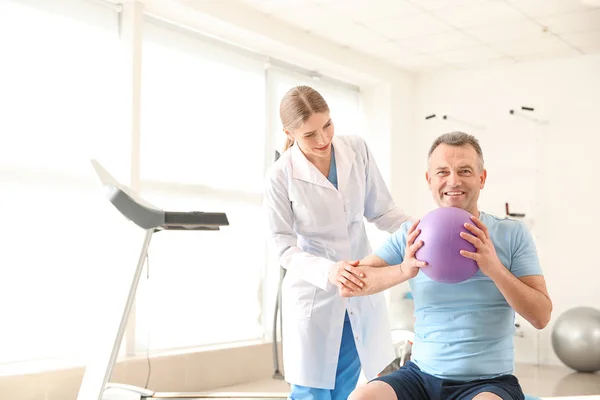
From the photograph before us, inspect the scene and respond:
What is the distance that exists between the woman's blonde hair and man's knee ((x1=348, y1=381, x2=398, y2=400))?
92cm

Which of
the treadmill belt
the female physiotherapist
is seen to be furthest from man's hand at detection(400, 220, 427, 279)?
the treadmill belt

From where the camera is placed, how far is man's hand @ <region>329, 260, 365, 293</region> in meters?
2.04

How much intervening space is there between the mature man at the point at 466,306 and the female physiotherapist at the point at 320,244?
1.76 ft

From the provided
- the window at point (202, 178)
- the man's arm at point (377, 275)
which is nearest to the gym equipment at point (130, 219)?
the man's arm at point (377, 275)

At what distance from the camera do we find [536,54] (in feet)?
21.2

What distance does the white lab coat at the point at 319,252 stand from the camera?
2506mm

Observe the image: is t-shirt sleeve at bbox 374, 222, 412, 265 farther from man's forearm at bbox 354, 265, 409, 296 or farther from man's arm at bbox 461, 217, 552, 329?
man's arm at bbox 461, 217, 552, 329

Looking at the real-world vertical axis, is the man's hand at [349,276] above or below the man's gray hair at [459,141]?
below

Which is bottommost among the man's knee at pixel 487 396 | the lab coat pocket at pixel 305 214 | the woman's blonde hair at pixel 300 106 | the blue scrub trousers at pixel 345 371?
the blue scrub trousers at pixel 345 371

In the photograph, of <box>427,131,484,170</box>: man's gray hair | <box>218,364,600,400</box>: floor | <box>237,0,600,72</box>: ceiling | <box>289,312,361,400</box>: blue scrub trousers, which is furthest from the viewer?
<box>237,0,600,72</box>: ceiling

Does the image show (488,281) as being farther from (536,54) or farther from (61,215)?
(536,54)

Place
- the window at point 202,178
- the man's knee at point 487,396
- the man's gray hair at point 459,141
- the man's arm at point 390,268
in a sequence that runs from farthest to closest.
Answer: the window at point 202,178
the man's gray hair at point 459,141
the man's arm at point 390,268
the man's knee at point 487,396

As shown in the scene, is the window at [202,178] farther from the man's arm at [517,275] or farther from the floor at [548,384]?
the man's arm at [517,275]

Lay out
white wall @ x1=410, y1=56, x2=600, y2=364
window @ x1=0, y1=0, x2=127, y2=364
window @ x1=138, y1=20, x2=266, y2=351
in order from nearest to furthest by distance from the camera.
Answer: window @ x1=0, y1=0, x2=127, y2=364 < window @ x1=138, y1=20, x2=266, y2=351 < white wall @ x1=410, y1=56, x2=600, y2=364
